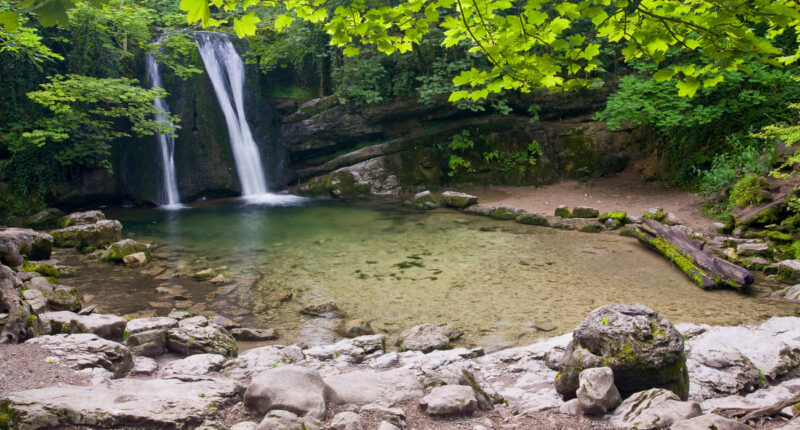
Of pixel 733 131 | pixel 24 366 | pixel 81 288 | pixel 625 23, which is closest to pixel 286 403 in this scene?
pixel 24 366

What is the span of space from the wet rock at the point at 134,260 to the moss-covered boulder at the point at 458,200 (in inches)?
334

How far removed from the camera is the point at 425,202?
1435cm

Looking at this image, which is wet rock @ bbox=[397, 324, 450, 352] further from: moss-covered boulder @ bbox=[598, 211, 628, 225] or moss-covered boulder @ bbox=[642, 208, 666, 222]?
moss-covered boulder @ bbox=[642, 208, 666, 222]

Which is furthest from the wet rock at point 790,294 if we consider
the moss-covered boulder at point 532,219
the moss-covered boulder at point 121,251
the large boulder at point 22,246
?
the large boulder at point 22,246

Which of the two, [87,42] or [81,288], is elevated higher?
[87,42]

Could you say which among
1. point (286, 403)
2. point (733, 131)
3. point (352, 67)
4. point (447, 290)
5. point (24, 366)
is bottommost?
point (447, 290)

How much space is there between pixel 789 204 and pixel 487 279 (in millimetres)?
5682

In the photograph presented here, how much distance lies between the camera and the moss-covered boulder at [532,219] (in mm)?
11523

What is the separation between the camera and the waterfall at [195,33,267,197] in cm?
1712

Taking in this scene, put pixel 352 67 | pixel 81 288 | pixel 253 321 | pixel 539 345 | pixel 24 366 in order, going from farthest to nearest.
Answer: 1. pixel 352 67
2. pixel 81 288
3. pixel 253 321
4. pixel 539 345
5. pixel 24 366

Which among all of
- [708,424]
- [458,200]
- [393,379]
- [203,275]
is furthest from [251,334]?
[458,200]

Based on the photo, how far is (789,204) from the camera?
8148 mm

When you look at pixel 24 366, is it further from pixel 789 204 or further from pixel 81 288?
pixel 789 204

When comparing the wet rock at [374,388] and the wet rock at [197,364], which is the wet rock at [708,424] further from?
the wet rock at [197,364]
